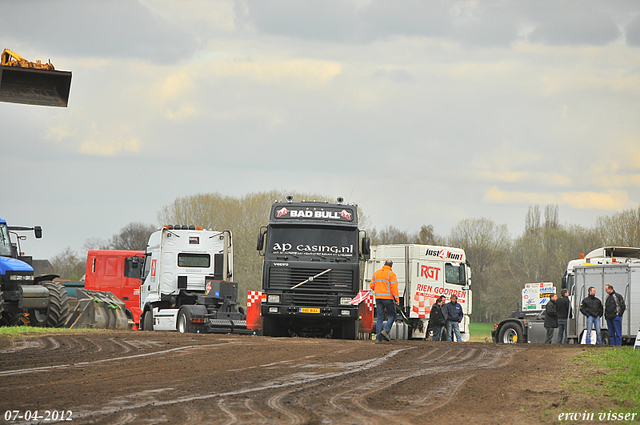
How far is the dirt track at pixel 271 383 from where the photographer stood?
24.8ft

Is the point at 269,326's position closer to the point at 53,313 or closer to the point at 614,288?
the point at 53,313

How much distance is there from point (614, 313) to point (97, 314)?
53.3ft

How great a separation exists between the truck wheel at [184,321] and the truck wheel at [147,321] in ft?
5.15

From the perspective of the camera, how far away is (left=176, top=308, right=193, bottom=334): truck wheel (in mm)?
22383

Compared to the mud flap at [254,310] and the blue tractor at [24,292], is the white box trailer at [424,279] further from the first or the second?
the blue tractor at [24,292]

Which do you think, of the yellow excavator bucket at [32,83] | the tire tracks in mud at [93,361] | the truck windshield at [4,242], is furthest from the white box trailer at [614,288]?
the truck windshield at [4,242]

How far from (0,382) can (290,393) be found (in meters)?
3.83

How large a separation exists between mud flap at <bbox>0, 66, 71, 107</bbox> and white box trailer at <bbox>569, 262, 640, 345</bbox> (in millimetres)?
16847

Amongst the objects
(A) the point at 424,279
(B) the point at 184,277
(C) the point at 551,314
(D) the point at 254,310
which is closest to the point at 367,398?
(D) the point at 254,310

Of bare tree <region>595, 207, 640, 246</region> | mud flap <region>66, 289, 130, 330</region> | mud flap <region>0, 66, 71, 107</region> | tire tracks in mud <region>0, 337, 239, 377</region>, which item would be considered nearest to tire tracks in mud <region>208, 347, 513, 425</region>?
tire tracks in mud <region>0, 337, 239, 377</region>

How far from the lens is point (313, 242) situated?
1920cm

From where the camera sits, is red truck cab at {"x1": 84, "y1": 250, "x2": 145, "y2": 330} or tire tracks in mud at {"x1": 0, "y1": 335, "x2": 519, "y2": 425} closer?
tire tracks in mud at {"x1": 0, "y1": 335, "x2": 519, "y2": 425}

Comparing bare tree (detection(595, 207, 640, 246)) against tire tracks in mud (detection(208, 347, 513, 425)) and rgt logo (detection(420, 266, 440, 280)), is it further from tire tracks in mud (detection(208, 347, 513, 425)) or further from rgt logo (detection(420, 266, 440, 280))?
tire tracks in mud (detection(208, 347, 513, 425))

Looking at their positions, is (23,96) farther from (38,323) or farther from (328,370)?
(38,323)
